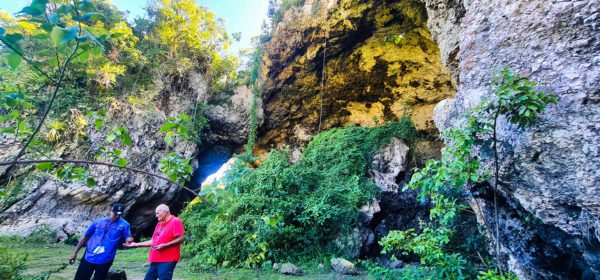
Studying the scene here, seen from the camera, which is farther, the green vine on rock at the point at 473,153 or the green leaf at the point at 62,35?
the green vine on rock at the point at 473,153

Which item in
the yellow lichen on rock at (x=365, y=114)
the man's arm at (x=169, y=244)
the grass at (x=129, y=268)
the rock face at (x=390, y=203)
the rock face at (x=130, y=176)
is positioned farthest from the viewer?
the yellow lichen on rock at (x=365, y=114)

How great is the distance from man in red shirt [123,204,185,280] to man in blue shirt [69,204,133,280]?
10.0 inches

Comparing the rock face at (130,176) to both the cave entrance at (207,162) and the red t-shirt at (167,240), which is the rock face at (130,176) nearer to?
the cave entrance at (207,162)

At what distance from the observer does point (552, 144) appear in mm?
2551

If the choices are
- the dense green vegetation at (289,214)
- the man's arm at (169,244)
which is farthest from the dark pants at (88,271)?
the dense green vegetation at (289,214)

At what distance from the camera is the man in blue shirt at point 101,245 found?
3.04 m

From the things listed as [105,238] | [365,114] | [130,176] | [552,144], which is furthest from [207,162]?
[552,144]

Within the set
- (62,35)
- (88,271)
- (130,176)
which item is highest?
(62,35)

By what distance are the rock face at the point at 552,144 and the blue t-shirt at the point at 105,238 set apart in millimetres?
4389

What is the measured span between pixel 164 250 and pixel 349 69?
8.90m

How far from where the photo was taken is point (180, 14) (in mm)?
11023

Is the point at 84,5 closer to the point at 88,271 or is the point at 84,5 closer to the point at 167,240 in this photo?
the point at 167,240

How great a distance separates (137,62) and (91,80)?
5.27ft

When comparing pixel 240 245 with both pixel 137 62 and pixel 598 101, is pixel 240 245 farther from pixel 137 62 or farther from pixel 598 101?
pixel 137 62
